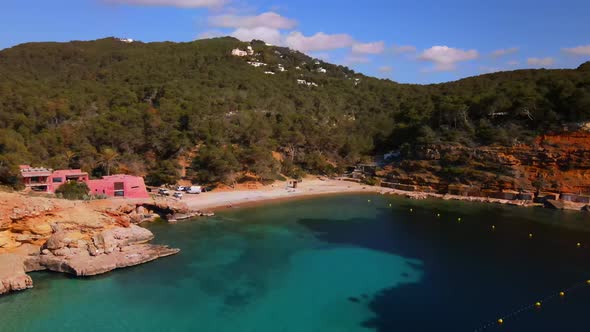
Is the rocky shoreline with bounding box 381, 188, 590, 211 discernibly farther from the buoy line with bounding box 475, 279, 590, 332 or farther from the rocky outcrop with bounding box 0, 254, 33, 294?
the rocky outcrop with bounding box 0, 254, 33, 294

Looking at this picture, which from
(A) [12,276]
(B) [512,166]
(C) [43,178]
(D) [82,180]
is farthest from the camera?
(B) [512,166]

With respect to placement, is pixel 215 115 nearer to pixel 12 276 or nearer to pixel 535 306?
pixel 12 276

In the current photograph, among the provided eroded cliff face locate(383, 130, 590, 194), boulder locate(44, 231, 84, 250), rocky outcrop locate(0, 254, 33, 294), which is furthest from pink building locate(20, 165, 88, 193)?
eroded cliff face locate(383, 130, 590, 194)

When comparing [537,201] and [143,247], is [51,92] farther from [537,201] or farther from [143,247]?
[537,201]

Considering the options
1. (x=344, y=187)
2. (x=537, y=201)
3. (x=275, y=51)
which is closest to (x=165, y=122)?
(x=344, y=187)

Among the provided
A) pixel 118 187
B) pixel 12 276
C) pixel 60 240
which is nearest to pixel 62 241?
pixel 60 240
